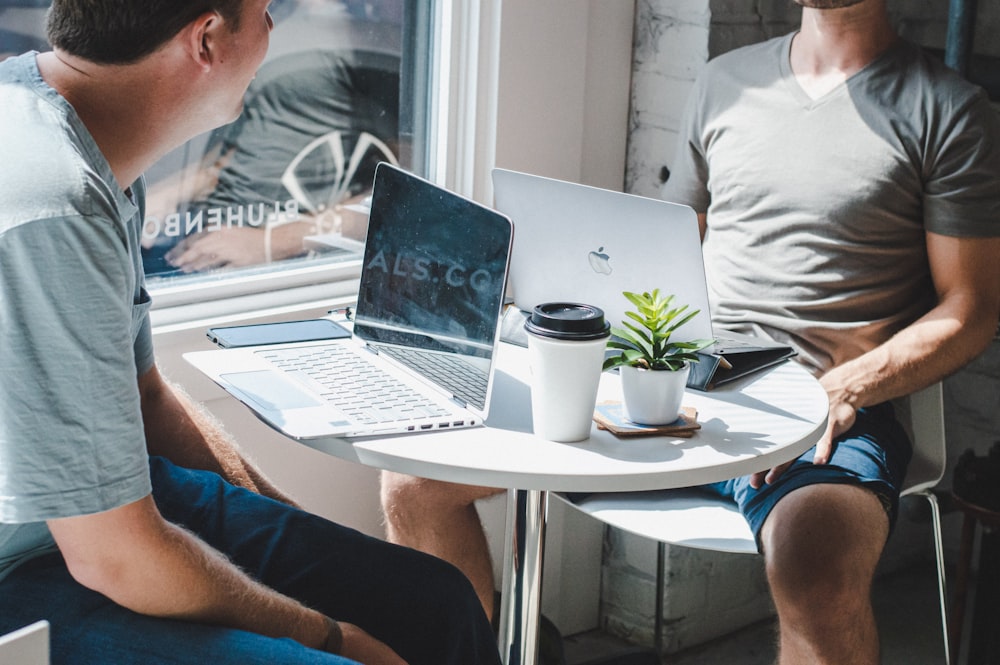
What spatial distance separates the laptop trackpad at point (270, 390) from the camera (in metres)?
1.45

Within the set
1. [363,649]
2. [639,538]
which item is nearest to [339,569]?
[363,649]

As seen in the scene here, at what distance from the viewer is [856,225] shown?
6.49 ft

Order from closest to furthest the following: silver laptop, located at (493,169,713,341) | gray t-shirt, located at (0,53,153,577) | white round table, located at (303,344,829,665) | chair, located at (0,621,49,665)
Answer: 1. chair, located at (0,621,49,665)
2. gray t-shirt, located at (0,53,153,577)
3. white round table, located at (303,344,829,665)
4. silver laptop, located at (493,169,713,341)

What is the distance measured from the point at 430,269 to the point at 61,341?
60 centimetres

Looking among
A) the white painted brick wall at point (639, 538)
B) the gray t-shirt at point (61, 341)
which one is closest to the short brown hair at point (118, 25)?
the gray t-shirt at point (61, 341)

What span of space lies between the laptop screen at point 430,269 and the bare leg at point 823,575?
55 centimetres

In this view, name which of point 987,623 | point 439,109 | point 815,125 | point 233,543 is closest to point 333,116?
point 439,109

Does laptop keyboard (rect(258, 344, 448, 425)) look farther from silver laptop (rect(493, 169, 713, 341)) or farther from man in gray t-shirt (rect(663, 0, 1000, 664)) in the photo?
man in gray t-shirt (rect(663, 0, 1000, 664))

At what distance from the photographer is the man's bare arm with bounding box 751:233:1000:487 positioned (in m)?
1.87

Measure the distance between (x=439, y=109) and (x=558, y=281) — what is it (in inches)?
34.5

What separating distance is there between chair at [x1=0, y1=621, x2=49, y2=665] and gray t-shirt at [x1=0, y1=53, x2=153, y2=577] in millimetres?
234

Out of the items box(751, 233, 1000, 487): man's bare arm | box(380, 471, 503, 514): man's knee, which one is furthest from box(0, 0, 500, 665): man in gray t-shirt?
box(751, 233, 1000, 487): man's bare arm

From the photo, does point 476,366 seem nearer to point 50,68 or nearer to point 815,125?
point 50,68

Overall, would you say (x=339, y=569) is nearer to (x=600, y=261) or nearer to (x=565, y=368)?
(x=565, y=368)
